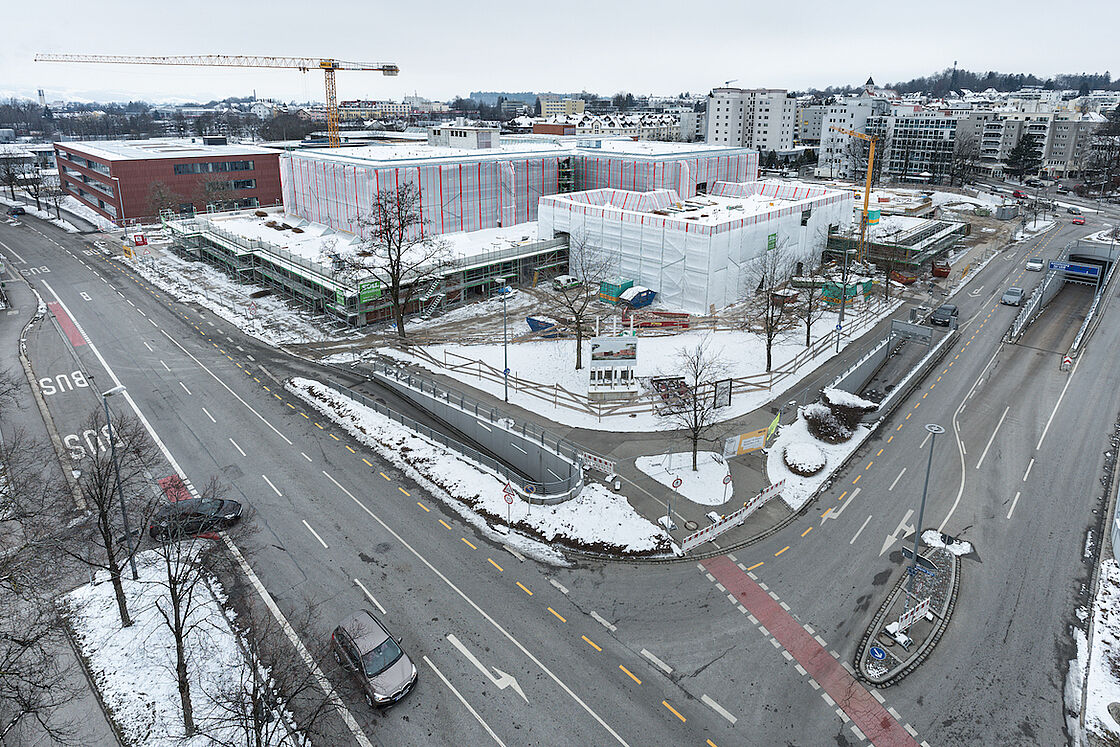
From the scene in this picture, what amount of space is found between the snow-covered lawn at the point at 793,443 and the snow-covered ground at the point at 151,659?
22635mm

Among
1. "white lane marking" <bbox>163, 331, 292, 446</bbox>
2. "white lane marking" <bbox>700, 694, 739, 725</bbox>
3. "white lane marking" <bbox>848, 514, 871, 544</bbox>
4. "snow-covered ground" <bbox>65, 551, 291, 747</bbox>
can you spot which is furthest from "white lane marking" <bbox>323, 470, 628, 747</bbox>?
"white lane marking" <bbox>848, 514, 871, 544</bbox>

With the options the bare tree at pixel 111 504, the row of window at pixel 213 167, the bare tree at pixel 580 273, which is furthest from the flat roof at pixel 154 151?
the bare tree at pixel 111 504

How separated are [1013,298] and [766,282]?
68.5 ft

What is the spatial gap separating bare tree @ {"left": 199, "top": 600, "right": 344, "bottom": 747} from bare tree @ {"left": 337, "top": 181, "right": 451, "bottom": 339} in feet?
91.2

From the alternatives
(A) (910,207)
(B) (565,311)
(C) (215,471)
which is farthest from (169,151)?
(A) (910,207)

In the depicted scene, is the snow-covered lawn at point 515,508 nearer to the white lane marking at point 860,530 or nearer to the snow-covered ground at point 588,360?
the snow-covered ground at point 588,360

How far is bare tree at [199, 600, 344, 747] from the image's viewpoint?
16.7 meters

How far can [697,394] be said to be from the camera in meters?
37.5

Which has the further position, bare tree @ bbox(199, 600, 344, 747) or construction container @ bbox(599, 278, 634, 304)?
construction container @ bbox(599, 278, 634, 304)

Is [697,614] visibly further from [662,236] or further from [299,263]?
[299,263]

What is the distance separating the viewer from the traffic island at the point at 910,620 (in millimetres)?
20625

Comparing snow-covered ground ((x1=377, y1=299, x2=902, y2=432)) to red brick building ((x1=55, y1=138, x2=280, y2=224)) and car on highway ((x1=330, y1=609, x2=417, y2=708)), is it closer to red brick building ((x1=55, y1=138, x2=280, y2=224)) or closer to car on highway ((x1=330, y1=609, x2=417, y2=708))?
car on highway ((x1=330, y1=609, x2=417, y2=708))

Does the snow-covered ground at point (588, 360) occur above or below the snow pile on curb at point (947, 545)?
above

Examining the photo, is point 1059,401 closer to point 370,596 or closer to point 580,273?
point 580,273
